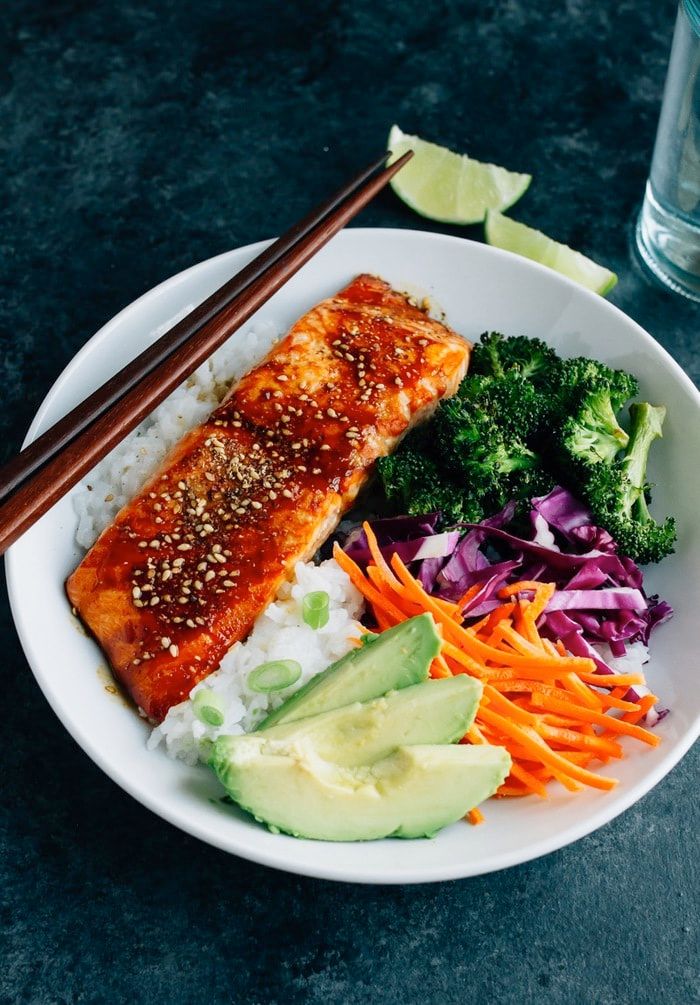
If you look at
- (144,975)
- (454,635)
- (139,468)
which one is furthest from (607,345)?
(144,975)

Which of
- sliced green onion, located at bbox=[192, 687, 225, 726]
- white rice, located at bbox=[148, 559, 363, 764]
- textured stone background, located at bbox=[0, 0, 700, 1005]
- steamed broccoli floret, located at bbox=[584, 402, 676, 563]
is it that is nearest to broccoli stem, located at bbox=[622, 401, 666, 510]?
steamed broccoli floret, located at bbox=[584, 402, 676, 563]

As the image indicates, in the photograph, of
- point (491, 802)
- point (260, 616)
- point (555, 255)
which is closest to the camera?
point (491, 802)

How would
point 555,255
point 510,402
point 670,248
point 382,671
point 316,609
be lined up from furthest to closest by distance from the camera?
point 670,248
point 555,255
point 510,402
point 316,609
point 382,671

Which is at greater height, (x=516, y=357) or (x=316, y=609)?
(x=516, y=357)

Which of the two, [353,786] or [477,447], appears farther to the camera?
[477,447]

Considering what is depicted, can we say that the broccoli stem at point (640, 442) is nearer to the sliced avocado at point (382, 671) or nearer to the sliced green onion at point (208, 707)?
the sliced avocado at point (382, 671)

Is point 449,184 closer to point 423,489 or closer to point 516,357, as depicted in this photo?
point 516,357

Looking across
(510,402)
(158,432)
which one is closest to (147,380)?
(158,432)
